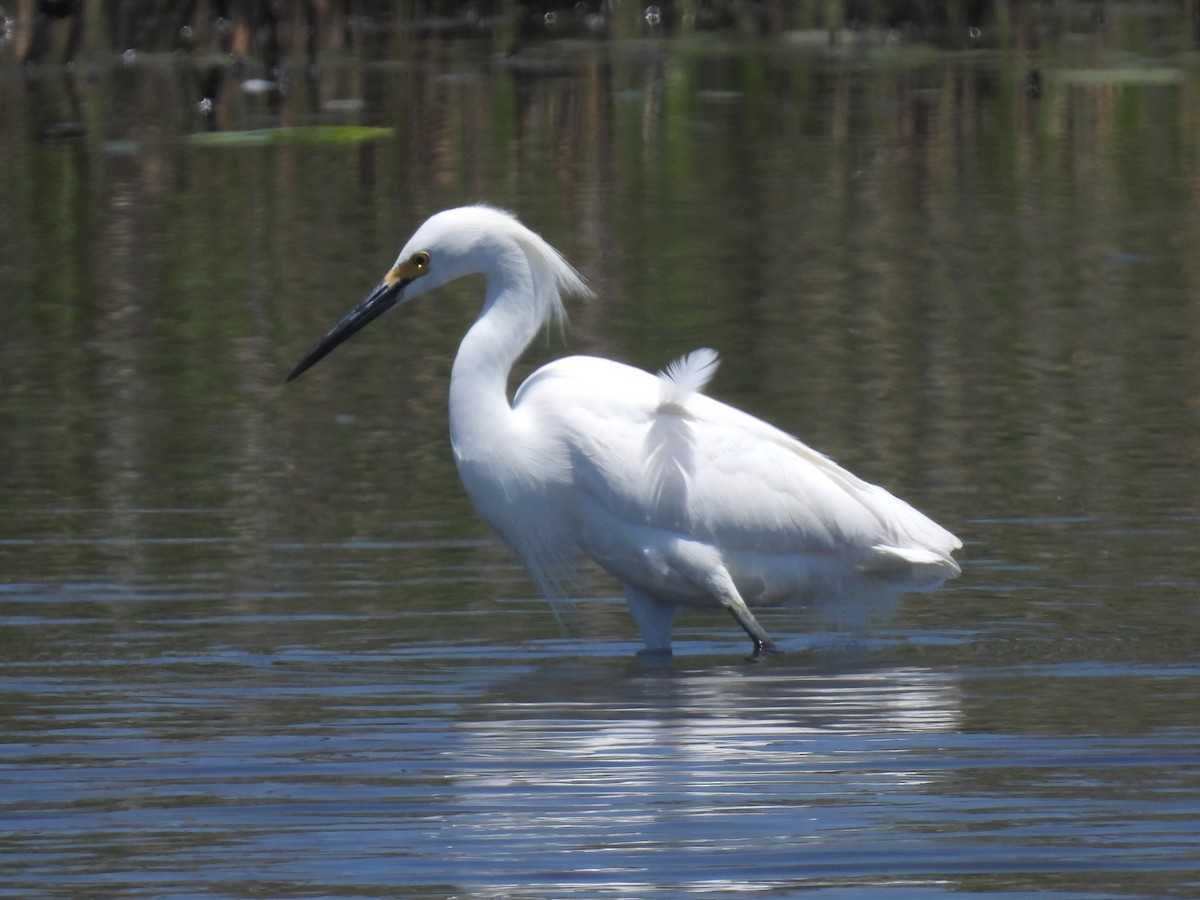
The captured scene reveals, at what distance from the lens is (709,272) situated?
485 inches

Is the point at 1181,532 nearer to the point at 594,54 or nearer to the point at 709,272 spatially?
the point at 709,272

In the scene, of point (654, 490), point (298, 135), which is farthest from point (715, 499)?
point (298, 135)

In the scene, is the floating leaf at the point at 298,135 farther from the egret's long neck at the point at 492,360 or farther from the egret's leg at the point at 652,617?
the egret's leg at the point at 652,617

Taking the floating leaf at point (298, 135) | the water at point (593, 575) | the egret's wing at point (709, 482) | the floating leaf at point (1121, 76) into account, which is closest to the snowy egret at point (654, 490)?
the egret's wing at point (709, 482)

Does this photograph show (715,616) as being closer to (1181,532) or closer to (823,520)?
(823,520)

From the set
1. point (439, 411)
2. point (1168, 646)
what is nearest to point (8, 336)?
point (439, 411)

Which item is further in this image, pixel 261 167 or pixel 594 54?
pixel 594 54

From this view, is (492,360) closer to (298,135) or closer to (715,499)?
(715,499)

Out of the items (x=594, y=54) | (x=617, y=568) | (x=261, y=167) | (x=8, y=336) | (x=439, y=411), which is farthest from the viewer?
(x=594, y=54)

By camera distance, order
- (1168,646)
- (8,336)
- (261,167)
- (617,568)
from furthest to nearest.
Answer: (261,167) → (8,336) → (617,568) → (1168,646)

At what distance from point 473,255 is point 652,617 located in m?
1.09

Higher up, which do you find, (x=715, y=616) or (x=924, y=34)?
(x=924, y=34)

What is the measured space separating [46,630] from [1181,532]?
3.23 meters

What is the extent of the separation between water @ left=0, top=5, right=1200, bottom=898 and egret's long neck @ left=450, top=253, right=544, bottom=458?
0.56 m
